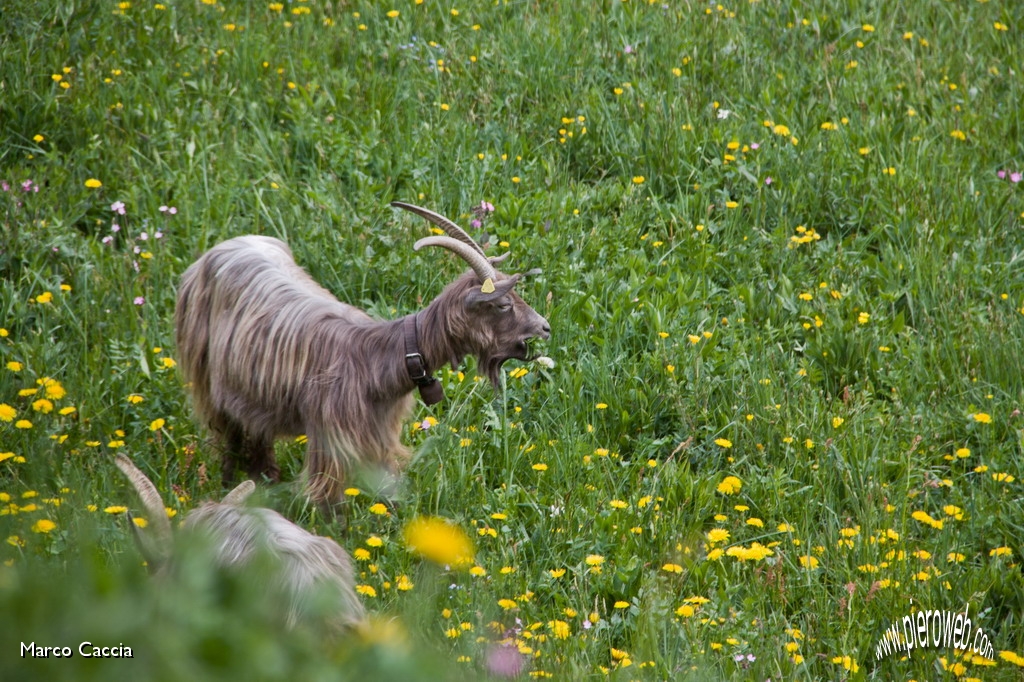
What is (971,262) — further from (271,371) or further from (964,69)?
(271,371)

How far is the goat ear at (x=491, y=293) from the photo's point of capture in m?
4.32

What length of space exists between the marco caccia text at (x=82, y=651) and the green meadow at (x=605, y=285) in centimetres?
92

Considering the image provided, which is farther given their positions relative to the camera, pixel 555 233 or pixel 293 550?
pixel 555 233

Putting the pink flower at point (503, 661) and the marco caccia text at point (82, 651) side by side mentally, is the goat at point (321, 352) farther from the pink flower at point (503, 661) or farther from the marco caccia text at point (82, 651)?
the marco caccia text at point (82, 651)

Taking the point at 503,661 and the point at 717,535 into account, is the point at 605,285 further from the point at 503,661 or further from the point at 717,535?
the point at 503,661

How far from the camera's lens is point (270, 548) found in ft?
10.1

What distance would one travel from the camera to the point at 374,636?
4.72ft

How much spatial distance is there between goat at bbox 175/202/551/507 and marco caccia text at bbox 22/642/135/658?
10.1 ft

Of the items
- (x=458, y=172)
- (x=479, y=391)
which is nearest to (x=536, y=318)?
(x=479, y=391)

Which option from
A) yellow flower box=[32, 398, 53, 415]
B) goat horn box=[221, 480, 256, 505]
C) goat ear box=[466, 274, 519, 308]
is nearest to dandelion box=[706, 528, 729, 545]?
goat ear box=[466, 274, 519, 308]

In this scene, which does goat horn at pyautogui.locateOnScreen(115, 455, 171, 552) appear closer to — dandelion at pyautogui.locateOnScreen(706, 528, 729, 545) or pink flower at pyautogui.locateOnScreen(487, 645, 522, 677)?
pink flower at pyautogui.locateOnScreen(487, 645, 522, 677)

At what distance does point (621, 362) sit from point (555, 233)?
3.49 ft

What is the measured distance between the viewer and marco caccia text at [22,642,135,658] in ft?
3.88

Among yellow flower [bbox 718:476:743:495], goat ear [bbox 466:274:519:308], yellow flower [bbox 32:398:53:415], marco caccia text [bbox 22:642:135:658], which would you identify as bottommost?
yellow flower [bbox 718:476:743:495]
